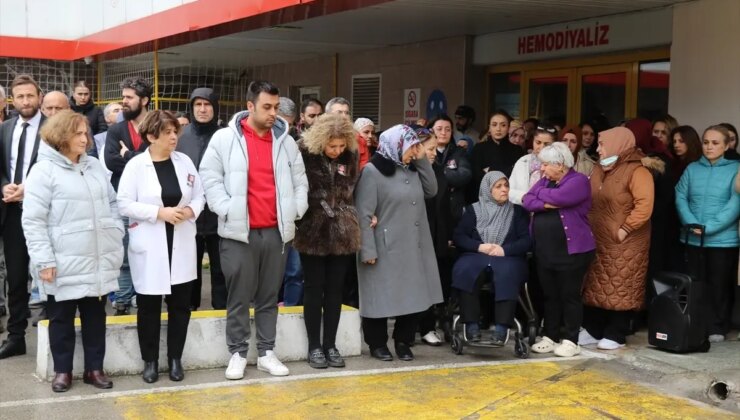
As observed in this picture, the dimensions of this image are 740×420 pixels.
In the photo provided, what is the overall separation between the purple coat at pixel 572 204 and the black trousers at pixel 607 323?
72 cm

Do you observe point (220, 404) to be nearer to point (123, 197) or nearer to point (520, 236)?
point (123, 197)

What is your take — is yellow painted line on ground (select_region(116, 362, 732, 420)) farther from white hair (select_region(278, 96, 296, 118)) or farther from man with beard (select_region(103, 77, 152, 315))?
man with beard (select_region(103, 77, 152, 315))

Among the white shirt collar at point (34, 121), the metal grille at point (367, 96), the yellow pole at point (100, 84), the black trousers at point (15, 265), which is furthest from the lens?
the yellow pole at point (100, 84)

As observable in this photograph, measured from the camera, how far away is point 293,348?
6.55m

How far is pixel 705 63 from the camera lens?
836cm

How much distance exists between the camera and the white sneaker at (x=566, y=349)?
22.5 ft

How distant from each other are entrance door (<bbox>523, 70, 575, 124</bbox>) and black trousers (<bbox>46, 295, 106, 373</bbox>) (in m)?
6.23

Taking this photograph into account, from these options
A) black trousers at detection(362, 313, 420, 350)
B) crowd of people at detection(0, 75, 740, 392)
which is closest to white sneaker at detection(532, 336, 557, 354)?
crowd of people at detection(0, 75, 740, 392)

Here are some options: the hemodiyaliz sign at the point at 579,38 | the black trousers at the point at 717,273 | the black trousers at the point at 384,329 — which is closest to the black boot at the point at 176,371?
the black trousers at the point at 384,329

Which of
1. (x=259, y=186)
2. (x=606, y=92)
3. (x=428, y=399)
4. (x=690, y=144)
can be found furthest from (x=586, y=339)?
(x=606, y=92)

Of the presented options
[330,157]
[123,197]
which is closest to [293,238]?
[330,157]

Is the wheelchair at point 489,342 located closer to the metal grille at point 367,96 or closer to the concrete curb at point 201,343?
the concrete curb at point 201,343

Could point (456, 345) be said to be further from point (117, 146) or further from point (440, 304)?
point (117, 146)

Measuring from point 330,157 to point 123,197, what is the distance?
141cm
